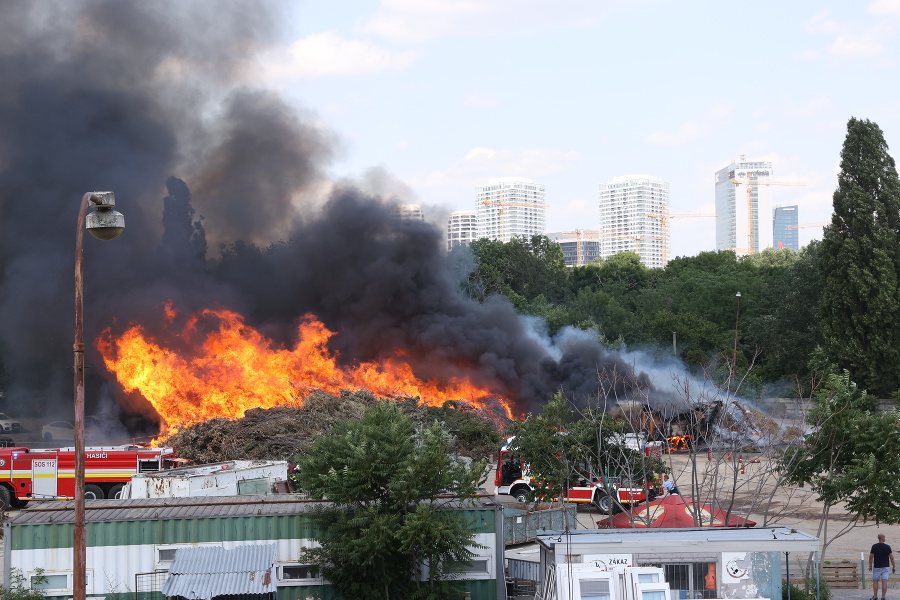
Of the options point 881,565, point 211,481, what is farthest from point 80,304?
point 881,565

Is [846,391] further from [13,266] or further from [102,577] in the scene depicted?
[13,266]

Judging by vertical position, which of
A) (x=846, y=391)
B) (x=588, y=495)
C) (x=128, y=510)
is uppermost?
(x=846, y=391)

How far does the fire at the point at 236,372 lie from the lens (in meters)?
35.4

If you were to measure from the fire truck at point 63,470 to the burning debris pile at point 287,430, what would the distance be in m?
3.04

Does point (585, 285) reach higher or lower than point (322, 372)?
higher

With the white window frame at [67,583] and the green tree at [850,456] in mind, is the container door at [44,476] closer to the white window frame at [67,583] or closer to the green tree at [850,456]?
the white window frame at [67,583]

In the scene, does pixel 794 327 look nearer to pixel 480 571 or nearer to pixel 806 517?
pixel 806 517

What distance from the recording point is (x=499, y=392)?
128ft

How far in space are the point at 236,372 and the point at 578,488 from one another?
720 inches

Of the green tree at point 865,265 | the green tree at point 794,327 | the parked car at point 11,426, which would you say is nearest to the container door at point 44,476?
the parked car at point 11,426

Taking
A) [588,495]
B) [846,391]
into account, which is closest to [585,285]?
[588,495]

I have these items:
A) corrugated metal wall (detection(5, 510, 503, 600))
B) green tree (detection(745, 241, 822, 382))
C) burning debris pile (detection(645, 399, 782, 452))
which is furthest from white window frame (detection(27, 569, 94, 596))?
green tree (detection(745, 241, 822, 382))

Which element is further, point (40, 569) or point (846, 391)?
point (846, 391)

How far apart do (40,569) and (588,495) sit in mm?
14501
